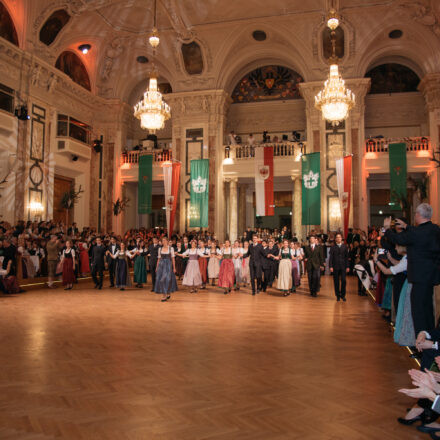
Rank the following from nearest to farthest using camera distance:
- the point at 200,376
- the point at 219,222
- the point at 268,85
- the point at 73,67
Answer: the point at 200,376
the point at 73,67
the point at 219,222
the point at 268,85

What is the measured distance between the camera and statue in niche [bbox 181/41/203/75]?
2034 cm

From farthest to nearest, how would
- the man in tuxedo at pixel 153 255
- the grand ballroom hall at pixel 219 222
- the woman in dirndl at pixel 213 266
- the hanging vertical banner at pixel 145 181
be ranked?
the hanging vertical banner at pixel 145 181, the woman in dirndl at pixel 213 266, the man in tuxedo at pixel 153 255, the grand ballroom hall at pixel 219 222

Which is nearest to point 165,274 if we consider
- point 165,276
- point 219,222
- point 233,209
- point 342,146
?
point 165,276

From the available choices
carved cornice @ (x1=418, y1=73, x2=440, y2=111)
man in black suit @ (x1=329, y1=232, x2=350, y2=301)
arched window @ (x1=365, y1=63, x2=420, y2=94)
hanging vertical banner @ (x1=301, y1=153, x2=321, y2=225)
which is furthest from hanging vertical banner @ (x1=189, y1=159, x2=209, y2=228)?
carved cornice @ (x1=418, y1=73, x2=440, y2=111)

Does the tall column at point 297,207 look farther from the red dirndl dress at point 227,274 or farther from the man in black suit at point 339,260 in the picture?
the man in black suit at point 339,260

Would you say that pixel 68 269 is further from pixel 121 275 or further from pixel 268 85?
pixel 268 85

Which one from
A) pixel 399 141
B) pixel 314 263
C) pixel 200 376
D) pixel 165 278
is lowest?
pixel 200 376

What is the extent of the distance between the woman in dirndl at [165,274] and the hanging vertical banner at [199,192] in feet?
32.4

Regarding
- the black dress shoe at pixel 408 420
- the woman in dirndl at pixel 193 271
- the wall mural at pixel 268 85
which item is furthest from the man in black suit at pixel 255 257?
the wall mural at pixel 268 85

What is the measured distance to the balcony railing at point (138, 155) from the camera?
69.7 feet

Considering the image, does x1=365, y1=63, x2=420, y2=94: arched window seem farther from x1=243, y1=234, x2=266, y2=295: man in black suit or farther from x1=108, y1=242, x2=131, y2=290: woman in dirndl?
x1=108, y1=242, x2=131, y2=290: woman in dirndl

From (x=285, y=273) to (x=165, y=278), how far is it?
322 cm

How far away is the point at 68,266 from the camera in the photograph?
11.9 metres

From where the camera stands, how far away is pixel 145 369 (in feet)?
14.1
